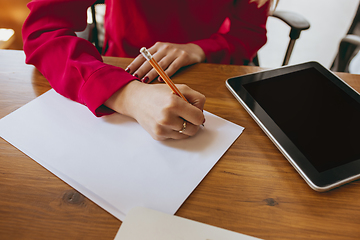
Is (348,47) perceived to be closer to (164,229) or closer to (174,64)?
(174,64)

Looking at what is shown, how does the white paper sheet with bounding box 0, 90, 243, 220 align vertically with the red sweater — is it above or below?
below

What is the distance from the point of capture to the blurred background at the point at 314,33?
2.04m

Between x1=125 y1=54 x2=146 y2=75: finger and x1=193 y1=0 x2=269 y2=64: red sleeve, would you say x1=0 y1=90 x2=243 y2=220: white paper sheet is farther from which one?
x1=193 y1=0 x2=269 y2=64: red sleeve

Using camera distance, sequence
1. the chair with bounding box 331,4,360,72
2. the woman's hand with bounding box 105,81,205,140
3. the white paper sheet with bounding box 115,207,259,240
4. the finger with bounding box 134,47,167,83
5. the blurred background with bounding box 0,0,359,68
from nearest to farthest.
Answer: the white paper sheet with bounding box 115,207,259,240 → the woman's hand with bounding box 105,81,205,140 → the finger with bounding box 134,47,167,83 → the chair with bounding box 331,4,360,72 → the blurred background with bounding box 0,0,359,68

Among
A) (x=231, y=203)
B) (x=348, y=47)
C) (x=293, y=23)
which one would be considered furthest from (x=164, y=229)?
(x=348, y=47)

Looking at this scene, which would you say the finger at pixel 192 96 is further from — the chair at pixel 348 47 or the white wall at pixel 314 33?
the white wall at pixel 314 33

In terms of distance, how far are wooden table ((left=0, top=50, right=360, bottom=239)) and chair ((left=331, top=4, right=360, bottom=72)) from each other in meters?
0.70

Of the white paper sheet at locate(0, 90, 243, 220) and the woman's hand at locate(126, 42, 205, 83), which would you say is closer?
the white paper sheet at locate(0, 90, 243, 220)

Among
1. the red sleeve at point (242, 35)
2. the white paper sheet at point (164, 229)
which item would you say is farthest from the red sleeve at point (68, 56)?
the red sleeve at point (242, 35)

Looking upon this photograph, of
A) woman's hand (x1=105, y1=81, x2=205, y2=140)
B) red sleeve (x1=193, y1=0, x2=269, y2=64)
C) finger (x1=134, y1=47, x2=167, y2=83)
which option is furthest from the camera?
red sleeve (x1=193, y1=0, x2=269, y2=64)

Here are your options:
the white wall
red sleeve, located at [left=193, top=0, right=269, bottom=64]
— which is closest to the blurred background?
the white wall

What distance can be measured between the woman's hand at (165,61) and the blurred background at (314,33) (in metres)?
1.49

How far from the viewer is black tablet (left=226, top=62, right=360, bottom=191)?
0.37 m

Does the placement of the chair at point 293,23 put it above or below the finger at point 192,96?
above
